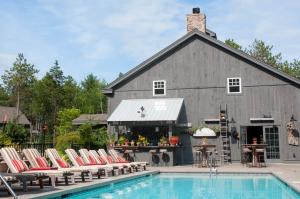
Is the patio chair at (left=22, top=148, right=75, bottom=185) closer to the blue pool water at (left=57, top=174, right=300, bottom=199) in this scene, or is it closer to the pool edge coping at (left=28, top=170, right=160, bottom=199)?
the pool edge coping at (left=28, top=170, right=160, bottom=199)

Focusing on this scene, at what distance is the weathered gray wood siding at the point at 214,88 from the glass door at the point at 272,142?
24 centimetres

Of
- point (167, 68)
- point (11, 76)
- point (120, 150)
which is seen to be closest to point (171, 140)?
point (120, 150)

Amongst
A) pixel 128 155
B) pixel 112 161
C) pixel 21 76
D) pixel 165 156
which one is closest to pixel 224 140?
pixel 165 156

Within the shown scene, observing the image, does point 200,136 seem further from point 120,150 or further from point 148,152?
point 120,150

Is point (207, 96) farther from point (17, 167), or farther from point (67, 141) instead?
point (17, 167)

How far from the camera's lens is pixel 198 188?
1386 centimetres

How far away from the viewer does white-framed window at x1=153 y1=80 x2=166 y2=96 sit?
25.4 m

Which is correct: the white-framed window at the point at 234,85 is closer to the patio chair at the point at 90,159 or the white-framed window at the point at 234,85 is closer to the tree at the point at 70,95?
the patio chair at the point at 90,159

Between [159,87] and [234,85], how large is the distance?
4406 mm

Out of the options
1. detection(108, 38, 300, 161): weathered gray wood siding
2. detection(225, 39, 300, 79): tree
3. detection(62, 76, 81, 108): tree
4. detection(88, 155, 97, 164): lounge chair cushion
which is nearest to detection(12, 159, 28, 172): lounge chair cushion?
detection(88, 155, 97, 164): lounge chair cushion

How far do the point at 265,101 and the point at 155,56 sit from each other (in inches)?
270

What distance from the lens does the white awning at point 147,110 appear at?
23.3 metres

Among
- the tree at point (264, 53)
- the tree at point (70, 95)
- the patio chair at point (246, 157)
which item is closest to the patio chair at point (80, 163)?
the patio chair at point (246, 157)

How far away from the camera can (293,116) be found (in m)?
23.0
